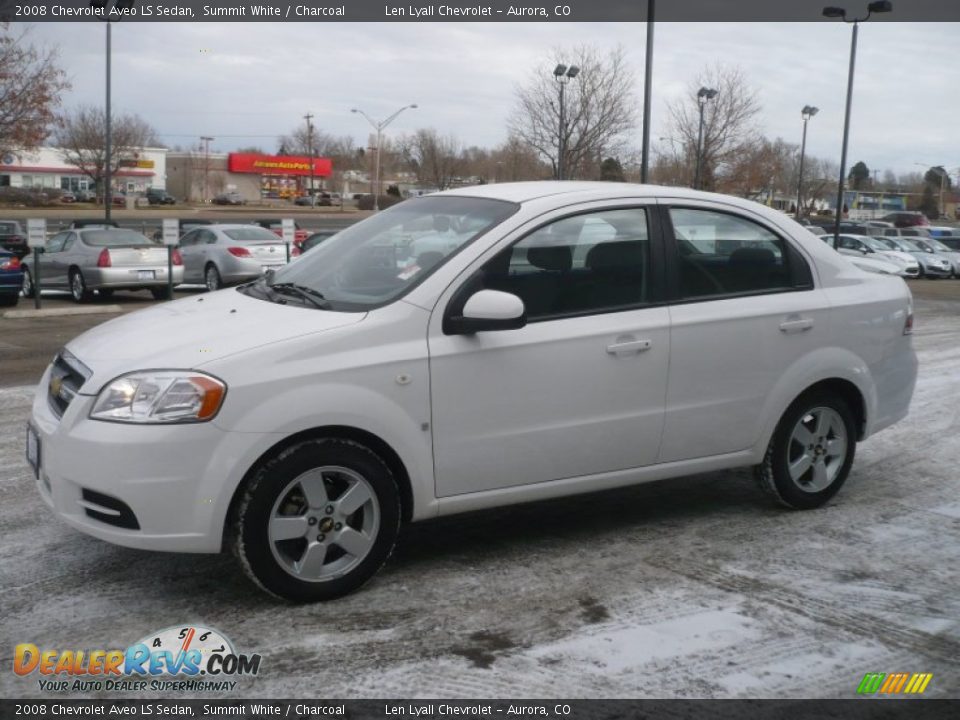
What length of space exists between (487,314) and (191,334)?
124 cm

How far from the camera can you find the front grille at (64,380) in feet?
14.0

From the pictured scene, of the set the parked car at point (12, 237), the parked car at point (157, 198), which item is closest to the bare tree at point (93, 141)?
the parked car at point (157, 198)

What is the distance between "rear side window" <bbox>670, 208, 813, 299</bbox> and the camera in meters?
5.24

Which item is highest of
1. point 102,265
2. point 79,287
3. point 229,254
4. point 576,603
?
point 229,254

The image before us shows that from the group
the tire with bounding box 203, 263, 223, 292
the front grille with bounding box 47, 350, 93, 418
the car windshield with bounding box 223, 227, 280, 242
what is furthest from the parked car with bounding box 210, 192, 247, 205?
the front grille with bounding box 47, 350, 93, 418

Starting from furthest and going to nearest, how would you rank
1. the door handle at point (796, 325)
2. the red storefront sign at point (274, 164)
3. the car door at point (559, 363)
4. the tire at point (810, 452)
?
the red storefront sign at point (274, 164) → the tire at point (810, 452) → the door handle at point (796, 325) → the car door at point (559, 363)

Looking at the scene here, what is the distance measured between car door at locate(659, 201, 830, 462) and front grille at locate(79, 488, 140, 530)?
2.50 meters

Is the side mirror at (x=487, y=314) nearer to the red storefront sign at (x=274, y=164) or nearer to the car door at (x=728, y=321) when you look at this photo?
the car door at (x=728, y=321)

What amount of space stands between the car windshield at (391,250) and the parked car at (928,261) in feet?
113

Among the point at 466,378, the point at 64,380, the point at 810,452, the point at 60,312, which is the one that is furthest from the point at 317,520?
the point at 60,312

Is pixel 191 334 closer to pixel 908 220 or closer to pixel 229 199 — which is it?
pixel 908 220

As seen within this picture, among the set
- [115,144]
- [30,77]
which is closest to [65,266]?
[30,77]

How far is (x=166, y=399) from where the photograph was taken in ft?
13.1

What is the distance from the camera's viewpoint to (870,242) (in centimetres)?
3578
